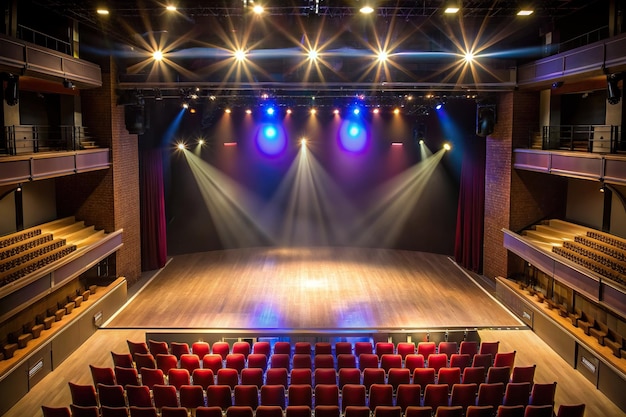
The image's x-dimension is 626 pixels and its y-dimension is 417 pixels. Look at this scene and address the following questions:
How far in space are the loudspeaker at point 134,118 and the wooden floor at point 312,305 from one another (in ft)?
13.9

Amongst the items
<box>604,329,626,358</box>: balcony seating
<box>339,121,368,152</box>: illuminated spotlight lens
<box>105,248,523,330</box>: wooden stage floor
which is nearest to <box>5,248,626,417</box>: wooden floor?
<box>105,248,523,330</box>: wooden stage floor

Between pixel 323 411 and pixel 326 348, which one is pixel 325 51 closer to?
pixel 326 348

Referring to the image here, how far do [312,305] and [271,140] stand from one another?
8.08 meters

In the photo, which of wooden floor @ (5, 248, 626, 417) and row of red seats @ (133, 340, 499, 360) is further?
wooden floor @ (5, 248, 626, 417)

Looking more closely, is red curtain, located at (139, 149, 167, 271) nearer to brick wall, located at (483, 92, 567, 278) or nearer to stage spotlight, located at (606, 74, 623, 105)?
brick wall, located at (483, 92, 567, 278)

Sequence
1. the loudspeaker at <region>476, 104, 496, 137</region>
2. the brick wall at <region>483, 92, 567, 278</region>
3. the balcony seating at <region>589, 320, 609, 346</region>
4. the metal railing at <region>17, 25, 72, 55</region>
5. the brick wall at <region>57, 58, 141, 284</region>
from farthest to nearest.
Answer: the loudspeaker at <region>476, 104, 496, 137</region> < the brick wall at <region>483, 92, 567, 278</region> < the brick wall at <region>57, 58, 141, 284</region> < the metal railing at <region>17, 25, 72, 55</region> < the balcony seating at <region>589, 320, 609, 346</region>

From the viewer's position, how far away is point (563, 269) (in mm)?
11680

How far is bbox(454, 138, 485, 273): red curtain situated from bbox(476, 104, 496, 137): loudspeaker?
1.55 m

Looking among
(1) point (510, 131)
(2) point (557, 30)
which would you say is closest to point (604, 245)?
(1) point (510, 131)

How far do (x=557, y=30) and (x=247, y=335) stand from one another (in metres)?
9.94

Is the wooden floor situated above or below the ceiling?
below

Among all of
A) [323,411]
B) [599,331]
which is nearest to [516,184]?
[599,331]

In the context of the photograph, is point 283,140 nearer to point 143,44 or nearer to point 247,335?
point 143,44

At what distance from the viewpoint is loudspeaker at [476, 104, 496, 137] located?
14.9m
